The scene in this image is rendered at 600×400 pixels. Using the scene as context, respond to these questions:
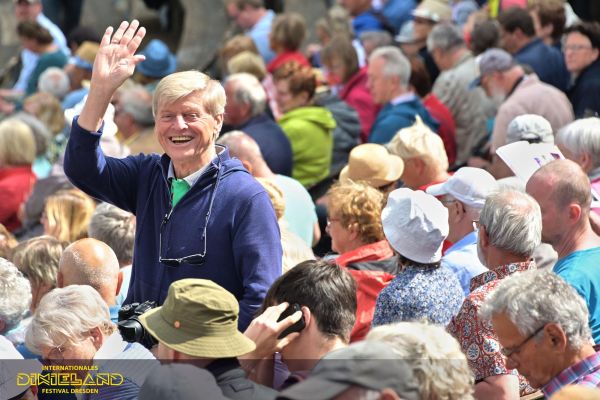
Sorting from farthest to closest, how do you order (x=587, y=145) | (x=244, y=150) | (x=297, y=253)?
(x=244, y=150) < (x=587, y=145) < (x=297, y=253)

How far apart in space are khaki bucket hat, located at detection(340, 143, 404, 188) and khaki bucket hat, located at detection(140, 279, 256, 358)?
311cm

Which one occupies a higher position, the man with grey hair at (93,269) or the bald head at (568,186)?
the man with grey hair at (93,269)

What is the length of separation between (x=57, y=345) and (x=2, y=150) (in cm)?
418

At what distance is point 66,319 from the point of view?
4.62 meters

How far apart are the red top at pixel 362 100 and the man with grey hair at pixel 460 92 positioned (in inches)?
21.6

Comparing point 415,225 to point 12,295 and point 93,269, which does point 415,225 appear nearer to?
point 93,269

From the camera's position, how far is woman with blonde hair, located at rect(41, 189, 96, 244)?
7.08m

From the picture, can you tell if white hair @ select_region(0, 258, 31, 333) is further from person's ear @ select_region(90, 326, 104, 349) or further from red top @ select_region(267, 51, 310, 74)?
red top @ select_region(267, 51, 310, 74)

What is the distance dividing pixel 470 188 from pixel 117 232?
181cm

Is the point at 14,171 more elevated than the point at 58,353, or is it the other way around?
the point at 58,353

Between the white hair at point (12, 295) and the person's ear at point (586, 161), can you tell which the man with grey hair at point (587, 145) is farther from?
the white hair at point (12, 295)

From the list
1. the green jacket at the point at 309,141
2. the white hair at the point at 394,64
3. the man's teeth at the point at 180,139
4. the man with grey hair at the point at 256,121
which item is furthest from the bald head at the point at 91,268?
the white hair at the point at 394,64

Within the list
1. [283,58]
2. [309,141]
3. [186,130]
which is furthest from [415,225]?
[283,58]

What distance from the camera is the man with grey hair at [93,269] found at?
5.25 meters
